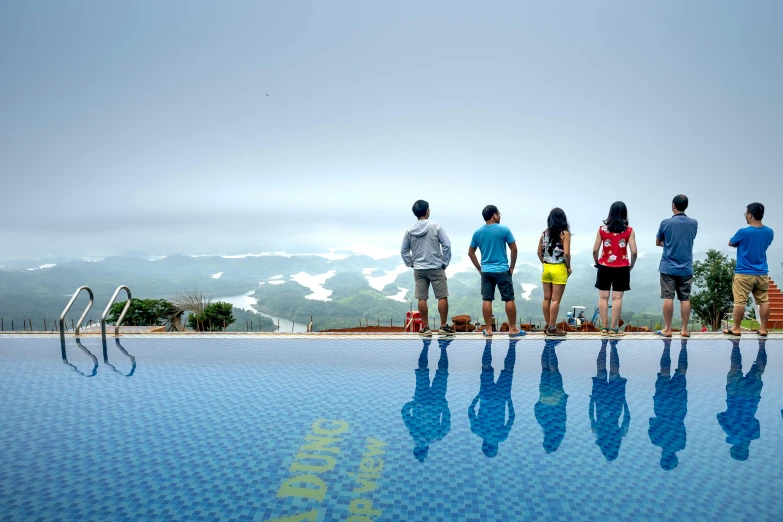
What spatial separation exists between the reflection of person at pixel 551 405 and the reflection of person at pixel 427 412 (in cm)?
73

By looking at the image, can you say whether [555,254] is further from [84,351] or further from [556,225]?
[84,351]

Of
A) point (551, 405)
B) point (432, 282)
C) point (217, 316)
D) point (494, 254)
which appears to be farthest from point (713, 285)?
point (551, 405)

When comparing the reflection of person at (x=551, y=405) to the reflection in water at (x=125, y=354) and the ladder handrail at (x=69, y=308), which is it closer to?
the reflection in water at (x=125, y=354)

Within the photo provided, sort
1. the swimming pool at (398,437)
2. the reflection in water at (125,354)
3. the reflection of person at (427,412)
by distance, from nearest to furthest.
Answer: the swimming pool at (398,437)
the reflection of person at (427,412)
the reflection in water at (125,354)

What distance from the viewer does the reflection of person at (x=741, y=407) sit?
11.0 feet

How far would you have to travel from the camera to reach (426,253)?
6.29 meters

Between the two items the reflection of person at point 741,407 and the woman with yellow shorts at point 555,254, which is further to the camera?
the woman with yellow shorts at point 555,254

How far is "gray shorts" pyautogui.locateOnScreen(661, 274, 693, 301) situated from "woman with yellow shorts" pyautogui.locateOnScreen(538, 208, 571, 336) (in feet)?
4.37

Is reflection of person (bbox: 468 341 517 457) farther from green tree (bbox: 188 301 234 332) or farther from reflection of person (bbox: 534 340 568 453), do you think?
green tree (bbox: 188 301 234 332)

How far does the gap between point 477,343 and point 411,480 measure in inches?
150

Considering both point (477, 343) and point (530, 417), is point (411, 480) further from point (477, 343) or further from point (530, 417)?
point (477, 343)

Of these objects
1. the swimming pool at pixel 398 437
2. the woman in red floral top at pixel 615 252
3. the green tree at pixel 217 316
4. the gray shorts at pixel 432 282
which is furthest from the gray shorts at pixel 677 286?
the green tree at pixel 217 316

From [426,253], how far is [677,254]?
3.23m

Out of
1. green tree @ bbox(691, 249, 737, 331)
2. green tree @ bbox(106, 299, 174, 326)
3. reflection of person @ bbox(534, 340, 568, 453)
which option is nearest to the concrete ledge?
reflection of person @ bbox(534, 340, 568, 453)
